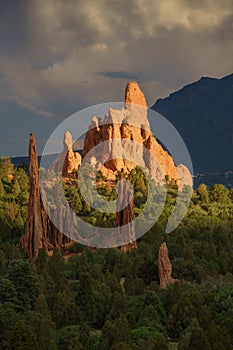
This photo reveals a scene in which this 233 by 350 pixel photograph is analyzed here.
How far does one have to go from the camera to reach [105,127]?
269 feet

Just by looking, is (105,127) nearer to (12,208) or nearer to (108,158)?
(108,158)

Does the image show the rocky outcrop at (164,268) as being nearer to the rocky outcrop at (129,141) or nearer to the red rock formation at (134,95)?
the rocky outcrop at (129,141)

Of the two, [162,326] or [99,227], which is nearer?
[162,326]

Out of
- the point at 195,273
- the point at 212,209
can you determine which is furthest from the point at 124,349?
the point at 212,209

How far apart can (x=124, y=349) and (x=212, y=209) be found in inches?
1954

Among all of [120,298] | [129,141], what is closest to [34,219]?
[120,298]

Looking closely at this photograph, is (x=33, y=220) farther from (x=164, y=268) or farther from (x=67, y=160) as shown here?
(x=67, y=160)

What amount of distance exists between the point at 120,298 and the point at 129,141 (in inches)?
2067

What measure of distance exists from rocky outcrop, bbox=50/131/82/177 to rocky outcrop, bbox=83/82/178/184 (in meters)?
3.43

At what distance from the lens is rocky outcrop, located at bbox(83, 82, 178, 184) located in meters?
80.6

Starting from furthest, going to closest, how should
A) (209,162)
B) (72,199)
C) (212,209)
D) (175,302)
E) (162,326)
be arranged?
(209,162), (212,209), (72,199), (175,302), (162,326)

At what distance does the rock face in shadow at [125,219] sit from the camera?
53812mm

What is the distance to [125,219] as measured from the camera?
54.7 metres

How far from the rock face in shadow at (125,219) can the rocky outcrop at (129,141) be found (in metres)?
24.0
